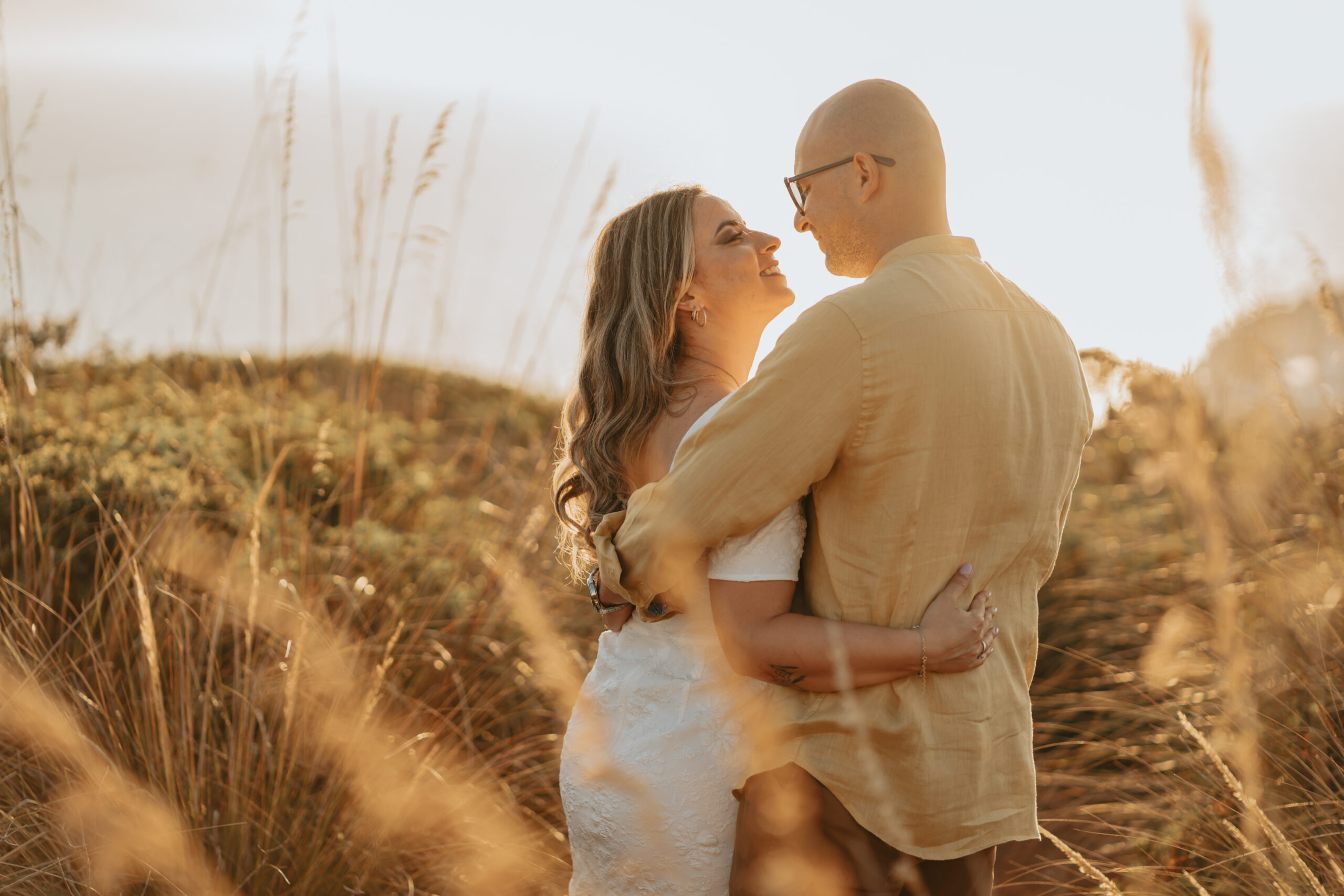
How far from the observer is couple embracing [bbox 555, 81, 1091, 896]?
155 centimetres

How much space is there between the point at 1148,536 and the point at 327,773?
419cm

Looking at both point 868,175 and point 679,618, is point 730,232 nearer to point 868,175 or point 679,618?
point 868,175

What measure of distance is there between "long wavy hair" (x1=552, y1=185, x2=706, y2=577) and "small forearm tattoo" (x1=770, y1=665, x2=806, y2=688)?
1.93 ft

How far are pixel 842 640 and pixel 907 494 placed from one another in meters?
0.26

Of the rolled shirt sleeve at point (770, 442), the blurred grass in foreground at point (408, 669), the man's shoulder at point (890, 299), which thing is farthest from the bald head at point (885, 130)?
the blurred grass in foreground at point (408, 669)

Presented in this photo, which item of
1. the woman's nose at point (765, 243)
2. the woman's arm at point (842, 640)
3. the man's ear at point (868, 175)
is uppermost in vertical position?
the man's ear at point (868, 175)

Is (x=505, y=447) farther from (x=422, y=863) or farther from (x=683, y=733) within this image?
(x=683, y=733)

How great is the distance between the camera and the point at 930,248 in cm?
171

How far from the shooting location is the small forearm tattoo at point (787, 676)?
1639 mm

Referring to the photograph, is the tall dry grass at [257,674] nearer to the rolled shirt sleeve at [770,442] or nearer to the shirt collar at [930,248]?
the rolled shirt sleeve at [770,442]

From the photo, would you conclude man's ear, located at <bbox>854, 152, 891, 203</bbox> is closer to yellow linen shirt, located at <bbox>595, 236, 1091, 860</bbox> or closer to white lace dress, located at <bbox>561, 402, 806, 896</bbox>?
yellow linen shirt, located at <bbox>595, 236, 1091, 860</bbox>

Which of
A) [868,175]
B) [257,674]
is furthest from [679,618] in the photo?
[257,674]

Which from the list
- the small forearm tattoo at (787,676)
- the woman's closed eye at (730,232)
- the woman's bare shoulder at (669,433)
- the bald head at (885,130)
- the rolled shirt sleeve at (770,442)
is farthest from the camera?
the woman's closed eye at (730,232)

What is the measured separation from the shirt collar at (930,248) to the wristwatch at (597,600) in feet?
2.74
